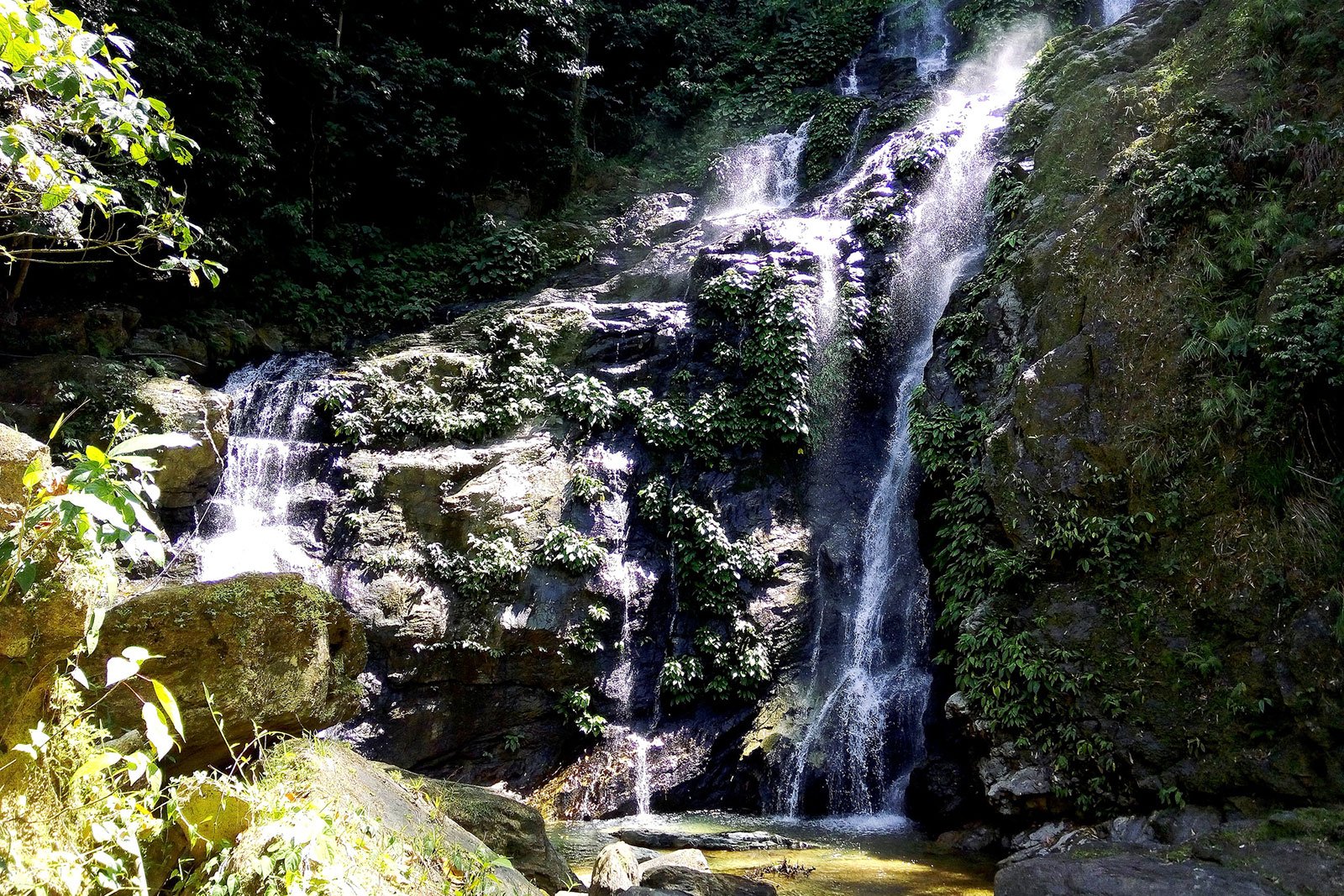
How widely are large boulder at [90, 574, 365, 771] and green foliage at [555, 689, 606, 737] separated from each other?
6.59 metres

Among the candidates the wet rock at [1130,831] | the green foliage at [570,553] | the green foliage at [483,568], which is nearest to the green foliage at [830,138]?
the green foliage at [570,553]

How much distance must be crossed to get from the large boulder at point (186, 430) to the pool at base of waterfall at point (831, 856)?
6687 mm

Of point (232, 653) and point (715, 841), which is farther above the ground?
point (232, 653)

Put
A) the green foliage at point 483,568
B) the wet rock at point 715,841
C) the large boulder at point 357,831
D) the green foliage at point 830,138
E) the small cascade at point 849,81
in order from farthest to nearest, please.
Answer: the small cascade at point 849,81, the green foliage at point 830,138, the green foliage at point 483,568, the wet rock at point 715,841, the large boulder at point 357,831

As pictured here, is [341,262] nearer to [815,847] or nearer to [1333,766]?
[815,847]

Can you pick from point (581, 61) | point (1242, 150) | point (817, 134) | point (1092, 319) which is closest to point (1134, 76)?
point (1242, 150)

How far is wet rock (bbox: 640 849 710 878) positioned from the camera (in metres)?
6.15

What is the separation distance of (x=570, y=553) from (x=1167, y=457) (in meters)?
7.46

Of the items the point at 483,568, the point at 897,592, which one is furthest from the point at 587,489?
the point at 897,592

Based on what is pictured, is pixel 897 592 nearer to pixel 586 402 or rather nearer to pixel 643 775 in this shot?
pixel 643 775

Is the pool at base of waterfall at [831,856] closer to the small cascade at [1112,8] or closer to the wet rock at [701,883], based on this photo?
the wet rock at [701,883]

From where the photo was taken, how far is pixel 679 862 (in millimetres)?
6680

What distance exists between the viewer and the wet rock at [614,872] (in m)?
5.86

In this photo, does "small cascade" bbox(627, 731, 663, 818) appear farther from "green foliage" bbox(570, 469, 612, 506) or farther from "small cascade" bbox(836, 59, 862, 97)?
"small cascade" bbox(836, 59, 862, 97)
